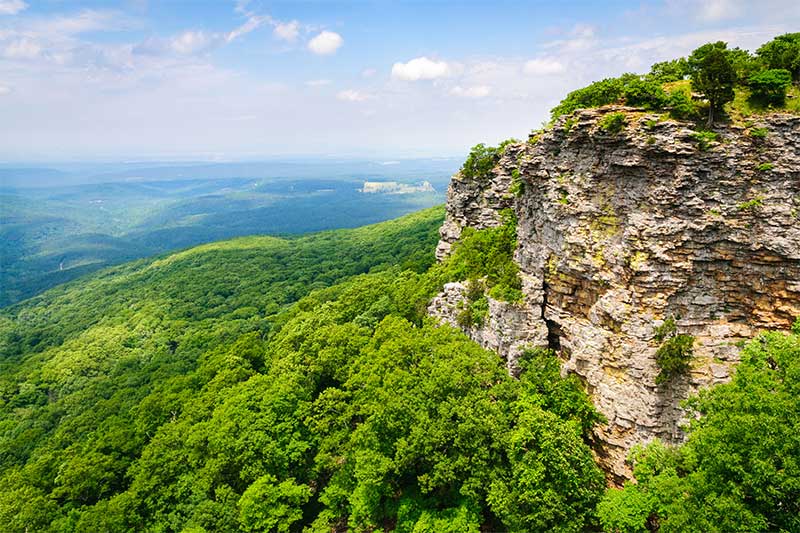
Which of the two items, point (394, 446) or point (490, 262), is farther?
point (490, 262)

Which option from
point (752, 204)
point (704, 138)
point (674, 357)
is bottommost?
point (674, 357)

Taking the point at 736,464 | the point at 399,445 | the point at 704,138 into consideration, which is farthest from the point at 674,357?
the point at 399,445

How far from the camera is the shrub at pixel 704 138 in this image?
65.4 feet

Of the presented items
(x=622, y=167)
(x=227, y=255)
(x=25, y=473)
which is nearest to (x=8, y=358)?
(x=227, y=255)

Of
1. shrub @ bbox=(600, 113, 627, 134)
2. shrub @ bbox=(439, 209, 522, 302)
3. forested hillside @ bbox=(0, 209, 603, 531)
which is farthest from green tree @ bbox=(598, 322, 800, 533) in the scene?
shrub @ bbox=(600, 113, 627, 134)

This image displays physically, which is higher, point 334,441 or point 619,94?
point 619,94

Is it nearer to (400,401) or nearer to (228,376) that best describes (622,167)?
(400,401)

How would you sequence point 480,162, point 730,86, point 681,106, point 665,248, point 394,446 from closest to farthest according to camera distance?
point 730,86, point 681,106, point 665,248, point 394,446, point 480,162

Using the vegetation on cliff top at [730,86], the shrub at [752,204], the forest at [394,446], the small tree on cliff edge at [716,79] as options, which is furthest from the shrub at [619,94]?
the forest at [394,446]

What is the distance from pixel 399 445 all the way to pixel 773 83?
26.3 m

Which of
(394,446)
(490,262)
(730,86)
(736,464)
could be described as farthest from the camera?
(490,262)

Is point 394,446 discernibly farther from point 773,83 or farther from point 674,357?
point 773,83

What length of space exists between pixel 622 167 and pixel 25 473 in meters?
52.9

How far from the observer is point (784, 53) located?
819 inches
